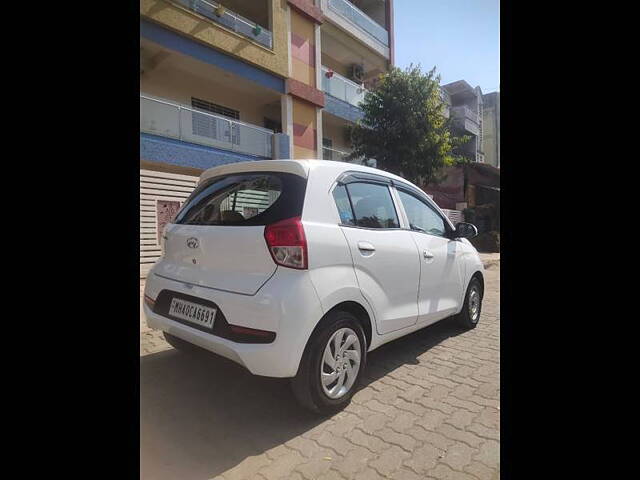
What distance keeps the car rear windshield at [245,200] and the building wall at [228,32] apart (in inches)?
251

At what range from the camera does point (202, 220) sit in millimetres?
2514

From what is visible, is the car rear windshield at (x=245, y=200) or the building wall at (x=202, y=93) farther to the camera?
the building wall at (x=202, y=93)

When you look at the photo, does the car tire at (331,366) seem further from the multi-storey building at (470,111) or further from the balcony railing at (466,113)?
the balcony railing at (466,113)

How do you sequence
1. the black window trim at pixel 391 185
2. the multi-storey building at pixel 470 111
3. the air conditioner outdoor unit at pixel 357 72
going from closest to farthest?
the black window trim at pixel 391 185, the air conditioner outdoor unit at pixel 357 72, the multi-storey building at pixel 470 111

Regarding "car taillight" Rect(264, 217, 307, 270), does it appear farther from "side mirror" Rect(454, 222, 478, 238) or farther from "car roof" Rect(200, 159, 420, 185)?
"side mirror" Rect(454, 222, 478, 238)

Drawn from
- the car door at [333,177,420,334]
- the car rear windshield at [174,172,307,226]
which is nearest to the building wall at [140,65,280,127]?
the car rear windshield at [174,172,307,226]

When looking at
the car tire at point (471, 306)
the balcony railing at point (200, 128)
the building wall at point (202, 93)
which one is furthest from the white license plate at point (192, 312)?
the building wall at point (202, 93)

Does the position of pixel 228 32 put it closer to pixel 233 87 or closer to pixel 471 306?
pixel 233 87

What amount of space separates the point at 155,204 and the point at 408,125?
24.2 feet

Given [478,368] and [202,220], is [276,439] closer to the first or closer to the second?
[202,220]

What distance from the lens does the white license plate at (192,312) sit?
222 cm
